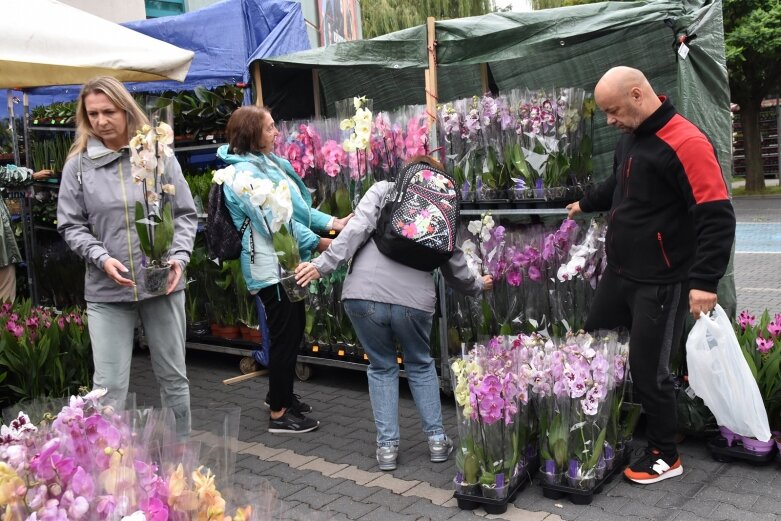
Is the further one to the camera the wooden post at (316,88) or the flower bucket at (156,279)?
the wooden post at (316,88)

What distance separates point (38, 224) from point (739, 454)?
6656 mm

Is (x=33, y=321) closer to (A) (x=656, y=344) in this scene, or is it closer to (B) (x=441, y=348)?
(B) (x=441, y=348)

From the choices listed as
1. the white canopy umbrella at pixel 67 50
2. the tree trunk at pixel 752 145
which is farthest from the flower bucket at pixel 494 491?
the tree trunk at pixel 752 145

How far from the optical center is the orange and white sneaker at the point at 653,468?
3682mm

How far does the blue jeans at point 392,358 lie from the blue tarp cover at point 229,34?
294 cm

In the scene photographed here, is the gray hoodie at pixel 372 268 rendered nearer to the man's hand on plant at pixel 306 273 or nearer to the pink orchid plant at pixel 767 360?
the man's hand on plant at pixel 306 273

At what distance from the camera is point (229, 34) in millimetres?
6160

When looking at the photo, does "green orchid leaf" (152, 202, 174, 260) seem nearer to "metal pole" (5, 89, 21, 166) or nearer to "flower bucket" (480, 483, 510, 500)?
"flower bucket" (480, 483, 510, 500)

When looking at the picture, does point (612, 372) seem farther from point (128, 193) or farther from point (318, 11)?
point (318, 11)

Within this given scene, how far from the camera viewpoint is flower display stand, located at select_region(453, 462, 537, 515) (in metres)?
3.48

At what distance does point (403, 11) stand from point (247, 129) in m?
18.9

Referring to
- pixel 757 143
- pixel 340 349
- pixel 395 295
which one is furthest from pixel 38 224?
pixel 757 143

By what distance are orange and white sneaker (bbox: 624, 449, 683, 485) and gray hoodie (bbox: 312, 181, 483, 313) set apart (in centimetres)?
121

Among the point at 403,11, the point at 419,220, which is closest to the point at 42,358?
the point at 419,220
